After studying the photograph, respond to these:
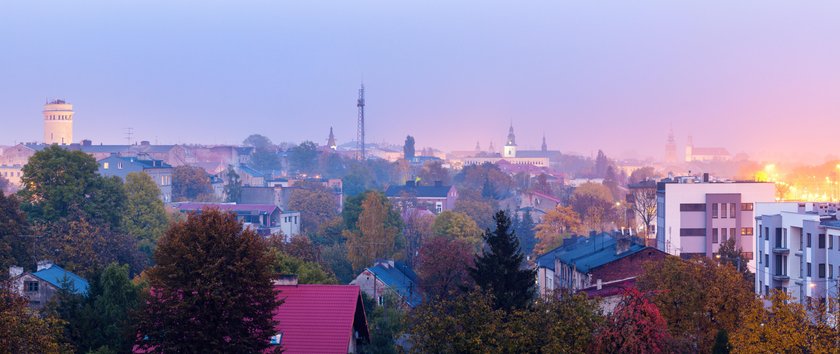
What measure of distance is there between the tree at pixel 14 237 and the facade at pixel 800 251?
2888cm

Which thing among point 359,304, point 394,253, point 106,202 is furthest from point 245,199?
point 359,304

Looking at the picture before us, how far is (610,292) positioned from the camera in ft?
149

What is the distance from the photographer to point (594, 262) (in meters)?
55.9

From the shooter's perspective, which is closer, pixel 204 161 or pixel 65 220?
A: pixel 65 220

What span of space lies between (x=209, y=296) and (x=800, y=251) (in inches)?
1124

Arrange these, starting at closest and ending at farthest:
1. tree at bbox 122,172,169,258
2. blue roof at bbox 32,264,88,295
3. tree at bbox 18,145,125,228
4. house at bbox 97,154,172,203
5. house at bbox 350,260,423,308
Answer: blue roof at bbox 32,264,88,295
house at bbox 350,260,423,308
tree at bbox 18,145,125,228
tree at bbox 122,172,169,258
house at bbox 97,154,172,203

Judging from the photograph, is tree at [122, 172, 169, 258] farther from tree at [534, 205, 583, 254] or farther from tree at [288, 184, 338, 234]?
tree at [288, 184, 338, 234]

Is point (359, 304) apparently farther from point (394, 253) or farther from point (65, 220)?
point (394, 253)

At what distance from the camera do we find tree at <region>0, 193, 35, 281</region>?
51.6 m

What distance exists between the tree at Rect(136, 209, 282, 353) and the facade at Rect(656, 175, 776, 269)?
155 ft

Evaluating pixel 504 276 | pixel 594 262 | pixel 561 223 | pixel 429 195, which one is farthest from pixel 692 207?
pixel 429 195

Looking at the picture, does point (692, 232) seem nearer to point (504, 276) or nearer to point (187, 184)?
point (504, 276)

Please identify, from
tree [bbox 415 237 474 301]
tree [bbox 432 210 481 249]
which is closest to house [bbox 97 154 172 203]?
tree [bbox 432 210 481 249]

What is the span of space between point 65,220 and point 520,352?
4170cm
